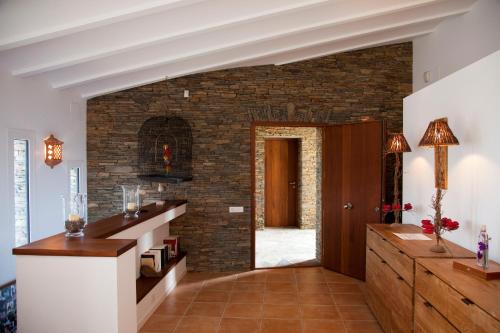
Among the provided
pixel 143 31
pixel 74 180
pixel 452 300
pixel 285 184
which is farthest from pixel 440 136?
pixel 285 184

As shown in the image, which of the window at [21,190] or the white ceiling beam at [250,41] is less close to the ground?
the white ceiling beam at [250,41]

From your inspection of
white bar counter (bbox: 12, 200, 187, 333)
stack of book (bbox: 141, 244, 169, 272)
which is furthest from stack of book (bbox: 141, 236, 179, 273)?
white bar counter (bbox: 12, 200, 187, 333)

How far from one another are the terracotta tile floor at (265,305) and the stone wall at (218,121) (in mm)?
604

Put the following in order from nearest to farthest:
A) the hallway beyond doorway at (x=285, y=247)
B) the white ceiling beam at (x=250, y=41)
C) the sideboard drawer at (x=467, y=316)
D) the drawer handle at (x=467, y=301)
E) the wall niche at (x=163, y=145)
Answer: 1. the sideboard drawer at (x=467, y=316)
2. the drawer handle at (x=467, y=301)
3. the white ceiling beam at (x=250, y=41)
4. the wall niche at (x=163, y=145)
5. the hallway beyond doorway at (x=285, y=247)

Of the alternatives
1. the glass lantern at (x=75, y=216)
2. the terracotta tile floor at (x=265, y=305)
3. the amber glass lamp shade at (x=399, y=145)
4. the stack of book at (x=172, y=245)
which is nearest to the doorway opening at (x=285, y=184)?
the terracotta tile floor at (x=265, y=305)

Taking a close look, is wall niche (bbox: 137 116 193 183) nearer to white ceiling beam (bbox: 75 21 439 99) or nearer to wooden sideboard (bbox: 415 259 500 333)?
white ceiling beam (bbox: 75 21 439 99)

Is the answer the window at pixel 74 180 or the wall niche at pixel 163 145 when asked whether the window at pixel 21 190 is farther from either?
the wall niche at pixel 163 145

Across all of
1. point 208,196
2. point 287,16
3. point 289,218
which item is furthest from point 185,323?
point 289,218

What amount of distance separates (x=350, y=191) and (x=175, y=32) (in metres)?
3.16

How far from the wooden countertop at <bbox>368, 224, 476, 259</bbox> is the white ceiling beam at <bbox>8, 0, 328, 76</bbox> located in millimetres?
2277

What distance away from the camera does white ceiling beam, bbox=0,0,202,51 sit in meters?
2.77

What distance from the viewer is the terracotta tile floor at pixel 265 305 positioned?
3.49 metres

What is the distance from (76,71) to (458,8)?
468cm

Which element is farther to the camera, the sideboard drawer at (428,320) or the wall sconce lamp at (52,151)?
the wall sconce lamp at (52,151)
